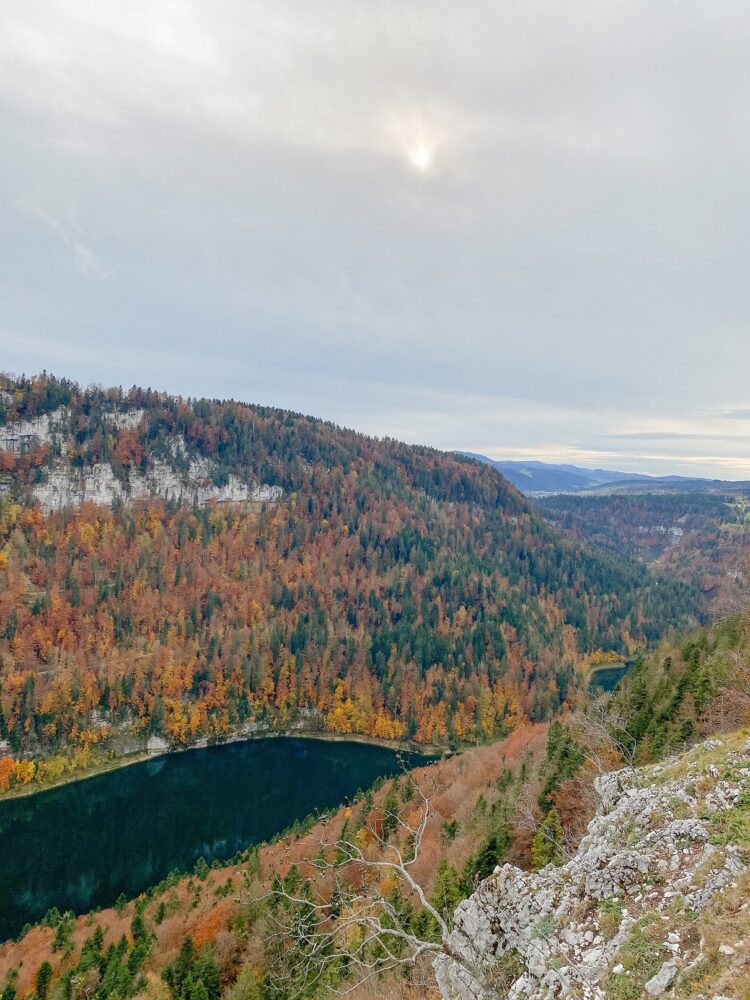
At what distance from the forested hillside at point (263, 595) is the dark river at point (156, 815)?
7468 millimetres

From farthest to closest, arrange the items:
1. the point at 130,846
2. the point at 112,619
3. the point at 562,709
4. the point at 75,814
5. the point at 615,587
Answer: the point at 615,587 → the point at 112,619 → the point at 562,709 → the point at 75,814 → the point at 130,846

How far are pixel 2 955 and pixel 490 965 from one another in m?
46.7

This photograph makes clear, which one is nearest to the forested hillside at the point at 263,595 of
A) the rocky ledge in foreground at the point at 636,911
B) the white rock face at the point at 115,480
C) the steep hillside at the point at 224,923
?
the white rock face at the point at 115,480

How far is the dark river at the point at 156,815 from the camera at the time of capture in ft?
173

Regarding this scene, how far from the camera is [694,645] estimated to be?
1524 inches

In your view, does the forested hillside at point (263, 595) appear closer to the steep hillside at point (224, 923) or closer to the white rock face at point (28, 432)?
the white rock face at point (28, 432)

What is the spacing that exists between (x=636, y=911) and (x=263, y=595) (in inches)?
4799

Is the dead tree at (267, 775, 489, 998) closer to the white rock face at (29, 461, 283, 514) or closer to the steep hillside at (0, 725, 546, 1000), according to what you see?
the steep hillside at (0, 725, 546, 1000)

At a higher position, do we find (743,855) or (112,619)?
(743,855)

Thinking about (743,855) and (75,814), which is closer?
(743,855)

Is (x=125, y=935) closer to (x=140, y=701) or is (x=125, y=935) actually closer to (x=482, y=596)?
(x=140, y=701)

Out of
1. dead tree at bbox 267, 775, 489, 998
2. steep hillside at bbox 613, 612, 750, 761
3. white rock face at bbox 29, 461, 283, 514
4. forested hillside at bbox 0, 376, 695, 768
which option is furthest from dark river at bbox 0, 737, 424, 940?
white rock face at bbox 29, 461, 283, 514

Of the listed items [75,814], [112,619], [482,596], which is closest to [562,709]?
[482,596]

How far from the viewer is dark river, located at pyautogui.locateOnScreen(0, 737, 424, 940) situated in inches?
2072
